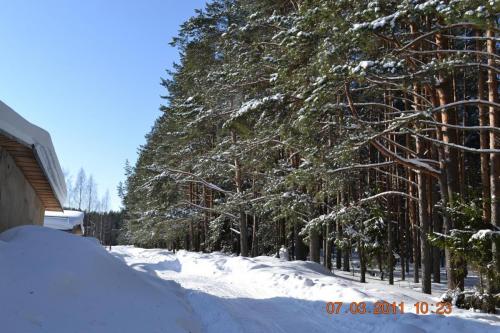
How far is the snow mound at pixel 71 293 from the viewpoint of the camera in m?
4.89

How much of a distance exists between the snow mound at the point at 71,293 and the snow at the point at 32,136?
1.65m

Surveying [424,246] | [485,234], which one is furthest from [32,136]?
[424,246]

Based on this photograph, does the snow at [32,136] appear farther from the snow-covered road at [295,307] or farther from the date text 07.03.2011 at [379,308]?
the date text 07.03.2011 at [379,308]

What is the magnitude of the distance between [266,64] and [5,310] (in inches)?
508

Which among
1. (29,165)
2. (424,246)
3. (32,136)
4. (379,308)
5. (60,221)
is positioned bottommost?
(379,308)

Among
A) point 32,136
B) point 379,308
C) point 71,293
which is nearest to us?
point 71,293

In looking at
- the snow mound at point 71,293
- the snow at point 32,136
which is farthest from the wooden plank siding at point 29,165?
the snow mound at point 71,293

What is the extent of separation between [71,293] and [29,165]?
5140 millimetres

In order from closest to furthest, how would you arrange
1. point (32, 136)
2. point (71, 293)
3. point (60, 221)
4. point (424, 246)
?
point (71, 293) < point (32, 136) < point (424, 246) < point (60, 221)

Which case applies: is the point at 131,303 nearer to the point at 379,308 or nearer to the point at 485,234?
the point at 379,308

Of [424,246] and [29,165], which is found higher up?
[29,165]

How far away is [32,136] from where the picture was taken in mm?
8391

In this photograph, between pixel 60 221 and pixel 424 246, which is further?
pixel 60 221

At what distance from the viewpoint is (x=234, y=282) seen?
13922 mm
